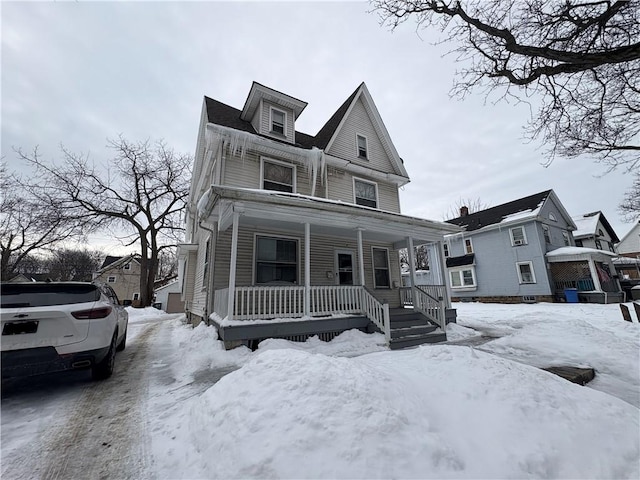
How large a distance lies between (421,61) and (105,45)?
27.3 feet

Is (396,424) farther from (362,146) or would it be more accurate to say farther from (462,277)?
(462,277)

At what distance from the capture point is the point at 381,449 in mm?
1839

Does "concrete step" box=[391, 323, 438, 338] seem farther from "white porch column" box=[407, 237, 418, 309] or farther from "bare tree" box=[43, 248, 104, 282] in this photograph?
"bare tree" box=[43, 248, 104, 282]

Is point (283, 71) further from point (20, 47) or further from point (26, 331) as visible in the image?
point (26, 331)

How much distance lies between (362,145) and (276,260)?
704 centimetres

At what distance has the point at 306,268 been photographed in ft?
21.6

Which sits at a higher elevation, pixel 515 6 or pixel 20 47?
pixel 515 6

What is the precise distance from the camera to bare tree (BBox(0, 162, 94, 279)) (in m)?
17.2

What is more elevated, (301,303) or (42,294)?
(42,294)

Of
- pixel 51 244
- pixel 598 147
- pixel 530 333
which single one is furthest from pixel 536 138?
pixel 51 244

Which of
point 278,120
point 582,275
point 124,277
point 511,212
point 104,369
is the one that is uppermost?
point 278,120

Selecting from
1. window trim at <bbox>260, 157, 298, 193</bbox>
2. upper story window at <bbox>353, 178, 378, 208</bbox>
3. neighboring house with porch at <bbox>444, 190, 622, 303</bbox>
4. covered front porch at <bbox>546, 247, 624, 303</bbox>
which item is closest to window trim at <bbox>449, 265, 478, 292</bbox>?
neighboring house with porch at <bbox>444, 190, 622, 303</bbox>

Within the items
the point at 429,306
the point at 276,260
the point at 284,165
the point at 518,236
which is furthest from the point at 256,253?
the point at 518,236

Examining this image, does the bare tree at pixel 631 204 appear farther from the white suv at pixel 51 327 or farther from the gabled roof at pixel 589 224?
the white suv at pixel 51 327
